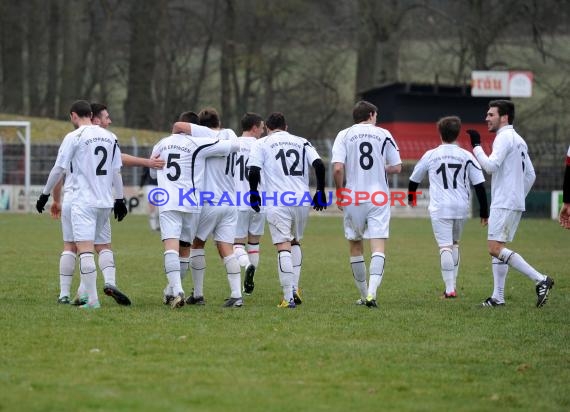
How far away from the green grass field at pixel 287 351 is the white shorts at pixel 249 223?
2.37 ft

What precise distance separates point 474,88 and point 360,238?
2875 cm

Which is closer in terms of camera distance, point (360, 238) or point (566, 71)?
point (360, 238)

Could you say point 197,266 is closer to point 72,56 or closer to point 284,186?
point 284,186

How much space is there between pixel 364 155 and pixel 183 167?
1.81m

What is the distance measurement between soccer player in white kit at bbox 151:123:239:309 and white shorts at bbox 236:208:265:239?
2739 millimetres

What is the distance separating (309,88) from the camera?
49.9 m

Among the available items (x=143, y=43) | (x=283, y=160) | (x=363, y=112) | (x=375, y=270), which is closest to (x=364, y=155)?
(x=363, y=112)

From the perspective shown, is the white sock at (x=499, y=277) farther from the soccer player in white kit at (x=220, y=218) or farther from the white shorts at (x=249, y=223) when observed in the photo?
the white shorts at (x=249, y=223)

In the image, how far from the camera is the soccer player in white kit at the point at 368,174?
11.2 m

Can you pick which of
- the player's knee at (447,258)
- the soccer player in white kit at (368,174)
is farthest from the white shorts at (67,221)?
the player's knee at (447,258)

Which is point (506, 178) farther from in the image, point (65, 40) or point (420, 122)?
point (65, 40)

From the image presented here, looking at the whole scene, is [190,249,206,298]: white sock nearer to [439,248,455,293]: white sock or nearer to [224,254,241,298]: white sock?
[224,254,241,298]: white sock

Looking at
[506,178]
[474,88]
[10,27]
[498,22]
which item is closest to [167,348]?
[506,178]

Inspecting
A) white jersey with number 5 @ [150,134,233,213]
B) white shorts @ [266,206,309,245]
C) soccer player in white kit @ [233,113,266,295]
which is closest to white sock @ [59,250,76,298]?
white jersey with number 5 @ [150,134,233,213]
